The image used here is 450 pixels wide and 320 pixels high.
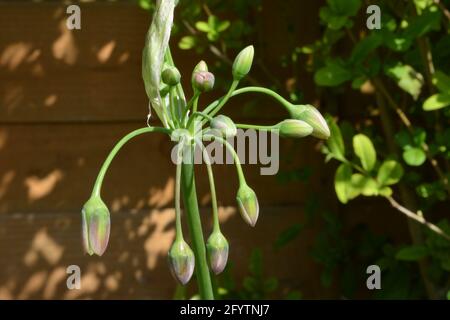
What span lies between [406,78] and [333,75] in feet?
0.49

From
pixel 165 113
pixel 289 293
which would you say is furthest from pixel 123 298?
pixel 165 113

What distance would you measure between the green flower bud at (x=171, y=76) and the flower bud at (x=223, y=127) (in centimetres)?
6

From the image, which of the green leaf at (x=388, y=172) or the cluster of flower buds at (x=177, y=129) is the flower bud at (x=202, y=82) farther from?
the green leaf at (x=388, y=172)

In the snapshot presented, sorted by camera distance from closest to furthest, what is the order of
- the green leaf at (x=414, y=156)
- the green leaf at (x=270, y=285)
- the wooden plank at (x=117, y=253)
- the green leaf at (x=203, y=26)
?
the green leaf at (x=414, y=156) < the green leaf at (x=203, y=26) < the green leaf at (x=270, y=285) < the wooden plank at (x=117, y=253)

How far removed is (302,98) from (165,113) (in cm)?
109

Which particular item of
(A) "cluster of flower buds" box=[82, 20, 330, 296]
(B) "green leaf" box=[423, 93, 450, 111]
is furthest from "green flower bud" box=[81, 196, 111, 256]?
(B) "green leaf" box=[423, 93, 450, 111]

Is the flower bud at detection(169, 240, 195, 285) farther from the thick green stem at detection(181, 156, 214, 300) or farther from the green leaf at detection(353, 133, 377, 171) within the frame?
the green leaf at detection(353, 133, 377, 171)

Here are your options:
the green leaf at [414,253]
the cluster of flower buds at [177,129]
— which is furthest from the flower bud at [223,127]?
the green leaf at [414,253]

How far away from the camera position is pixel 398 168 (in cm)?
156

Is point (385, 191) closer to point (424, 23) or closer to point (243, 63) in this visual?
point (424, 23)

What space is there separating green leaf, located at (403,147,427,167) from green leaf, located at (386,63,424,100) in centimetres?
11

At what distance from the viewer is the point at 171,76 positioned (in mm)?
818

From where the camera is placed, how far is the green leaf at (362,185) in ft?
5.08

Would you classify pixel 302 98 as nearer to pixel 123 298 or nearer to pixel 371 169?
pixel 371 169
